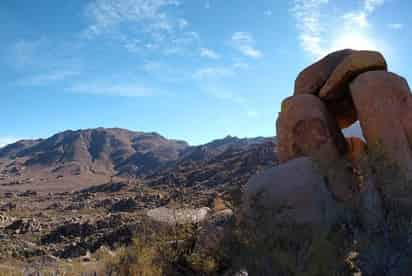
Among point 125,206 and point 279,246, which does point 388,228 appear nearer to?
point 279,246

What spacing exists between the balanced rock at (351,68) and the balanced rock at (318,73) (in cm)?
67

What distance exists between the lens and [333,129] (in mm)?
12828

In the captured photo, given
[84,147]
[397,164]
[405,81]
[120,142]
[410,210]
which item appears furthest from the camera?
[120,142]

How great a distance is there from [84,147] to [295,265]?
167519mm

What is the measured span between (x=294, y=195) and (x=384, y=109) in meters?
3.74

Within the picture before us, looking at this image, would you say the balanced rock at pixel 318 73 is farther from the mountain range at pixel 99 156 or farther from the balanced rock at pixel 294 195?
the mountain range at pixel 99 156

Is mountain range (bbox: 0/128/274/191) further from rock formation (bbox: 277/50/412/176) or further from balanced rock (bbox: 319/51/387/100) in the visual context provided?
balanced rock (bbox: 319/51/387/100)

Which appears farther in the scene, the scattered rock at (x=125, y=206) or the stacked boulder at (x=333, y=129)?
the scattered rock at (x=125, y=206)

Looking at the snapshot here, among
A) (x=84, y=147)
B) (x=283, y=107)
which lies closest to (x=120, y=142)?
(x=84, y=147)

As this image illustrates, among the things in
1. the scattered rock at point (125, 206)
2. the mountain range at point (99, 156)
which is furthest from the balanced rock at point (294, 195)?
the mountain range at point (99, 156)

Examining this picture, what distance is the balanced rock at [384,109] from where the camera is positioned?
10.7m

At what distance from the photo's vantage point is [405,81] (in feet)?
39.2

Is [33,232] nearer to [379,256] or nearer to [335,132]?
[335,132]

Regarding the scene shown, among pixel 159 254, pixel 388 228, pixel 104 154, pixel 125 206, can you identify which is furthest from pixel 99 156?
pixel 388 228
